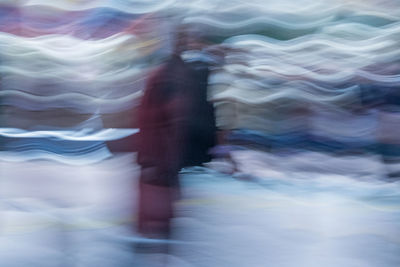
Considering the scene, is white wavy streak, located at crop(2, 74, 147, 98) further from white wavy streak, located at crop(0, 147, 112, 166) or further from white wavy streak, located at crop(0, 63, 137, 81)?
white wavy streak, located at crop(0, 147, 112, 166)

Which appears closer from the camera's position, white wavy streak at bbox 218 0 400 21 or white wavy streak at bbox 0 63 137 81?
white wavy streak at bbox 218 0 400 21

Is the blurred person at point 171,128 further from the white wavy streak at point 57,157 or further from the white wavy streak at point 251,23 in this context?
the white wavy streak at point 57,157

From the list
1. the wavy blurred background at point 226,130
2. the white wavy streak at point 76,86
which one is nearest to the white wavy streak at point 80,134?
the wavy blurred background at point 226,130

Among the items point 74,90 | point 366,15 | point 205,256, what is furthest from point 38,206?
point 366,15

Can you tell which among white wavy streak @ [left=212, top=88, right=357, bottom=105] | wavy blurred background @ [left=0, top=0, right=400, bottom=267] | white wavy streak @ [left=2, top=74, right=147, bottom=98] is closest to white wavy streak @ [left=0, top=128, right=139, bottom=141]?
wavy blurred background @ [left=0, top=0, right=400, bottom=267]

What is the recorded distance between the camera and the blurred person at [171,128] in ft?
6.20

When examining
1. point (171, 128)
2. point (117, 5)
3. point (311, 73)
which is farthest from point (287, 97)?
point (117, 5)

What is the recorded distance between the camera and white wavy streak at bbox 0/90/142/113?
1.93 metres

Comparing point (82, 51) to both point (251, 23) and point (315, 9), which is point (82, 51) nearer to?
point (251, 23)

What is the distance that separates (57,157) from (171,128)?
0.51 m

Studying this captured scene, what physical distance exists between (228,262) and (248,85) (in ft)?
2.38

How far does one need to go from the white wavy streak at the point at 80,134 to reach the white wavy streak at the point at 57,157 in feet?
0.19

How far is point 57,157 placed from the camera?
196 centimetres

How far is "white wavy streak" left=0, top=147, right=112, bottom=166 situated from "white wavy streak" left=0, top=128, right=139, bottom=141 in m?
0.06
